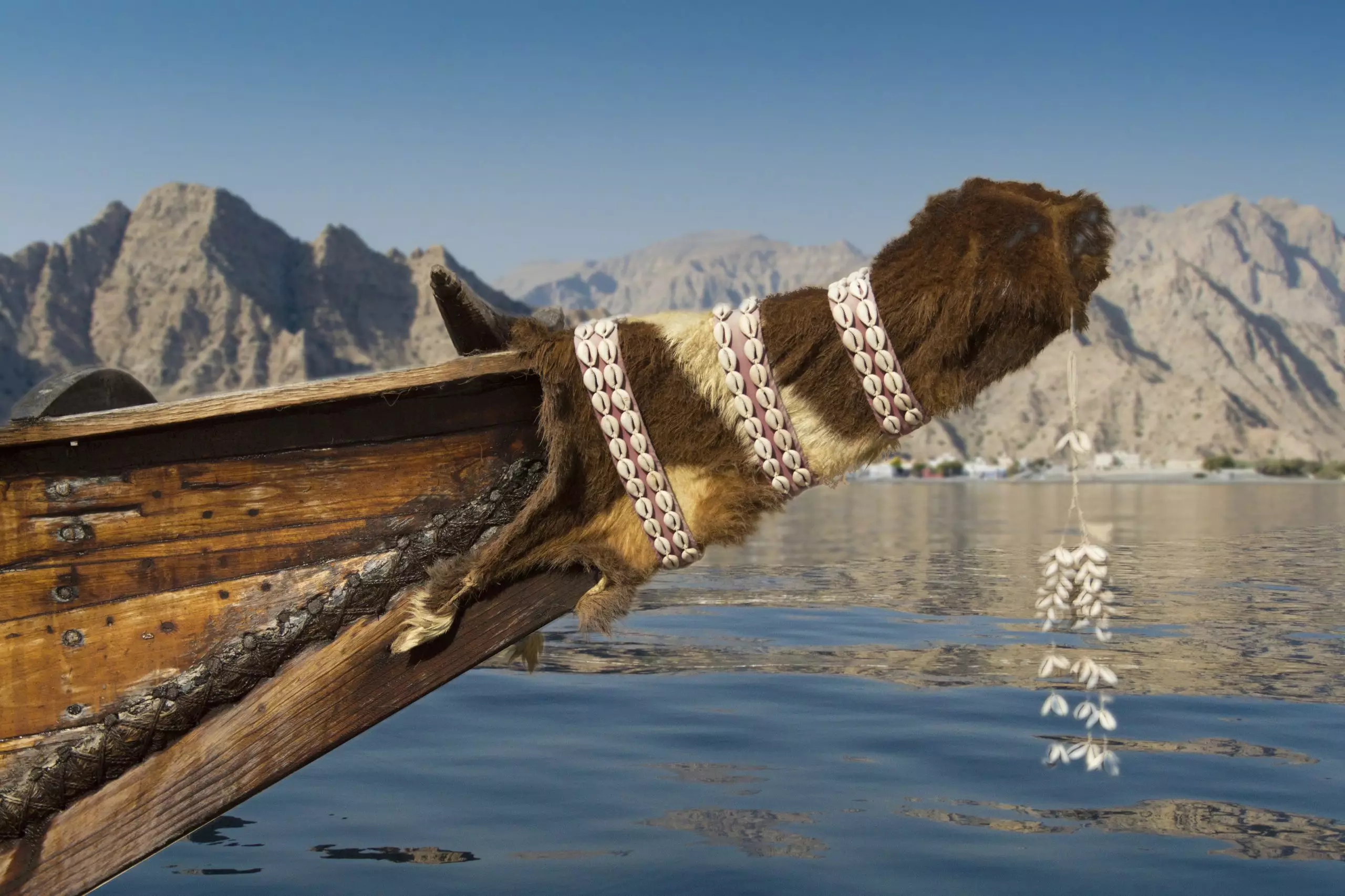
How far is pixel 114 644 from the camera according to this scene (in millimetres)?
2736

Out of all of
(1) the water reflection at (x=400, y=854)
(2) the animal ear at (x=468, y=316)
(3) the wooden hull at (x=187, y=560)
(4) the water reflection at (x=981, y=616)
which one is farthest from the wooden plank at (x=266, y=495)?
(4) the water reflection at (x=981, y=616)

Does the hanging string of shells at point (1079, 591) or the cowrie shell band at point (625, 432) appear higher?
the cowrie shell band at point (625, 432)

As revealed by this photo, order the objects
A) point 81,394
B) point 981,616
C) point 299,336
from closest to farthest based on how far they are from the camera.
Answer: point 81,394, point 981,616, point 299,336

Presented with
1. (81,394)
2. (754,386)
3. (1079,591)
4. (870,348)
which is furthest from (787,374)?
(81,394)

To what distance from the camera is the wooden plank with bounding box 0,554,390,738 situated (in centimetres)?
272

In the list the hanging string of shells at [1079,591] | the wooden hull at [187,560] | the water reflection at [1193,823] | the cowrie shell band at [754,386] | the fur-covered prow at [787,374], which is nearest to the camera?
the fur-covered prow at [787,374]

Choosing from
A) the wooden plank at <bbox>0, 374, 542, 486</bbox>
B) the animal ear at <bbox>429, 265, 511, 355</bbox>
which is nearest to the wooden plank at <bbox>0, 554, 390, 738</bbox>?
the wooden plank at <bbox>0, 374, 542, 486</bbox>

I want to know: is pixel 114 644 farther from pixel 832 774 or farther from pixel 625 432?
pixel 832 774

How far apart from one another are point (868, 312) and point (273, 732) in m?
1.53

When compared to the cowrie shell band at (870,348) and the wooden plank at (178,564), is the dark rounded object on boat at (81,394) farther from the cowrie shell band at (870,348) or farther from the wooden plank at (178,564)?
the cowrie shell band at (870,348)

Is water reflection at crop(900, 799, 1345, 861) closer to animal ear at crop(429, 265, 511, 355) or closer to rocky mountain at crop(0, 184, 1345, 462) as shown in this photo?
animal ear at crop(429, 265, 511, 355)

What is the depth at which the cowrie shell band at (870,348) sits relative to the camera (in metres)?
2.29

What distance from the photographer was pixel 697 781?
622 cm

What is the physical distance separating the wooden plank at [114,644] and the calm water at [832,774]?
78.1 inches
